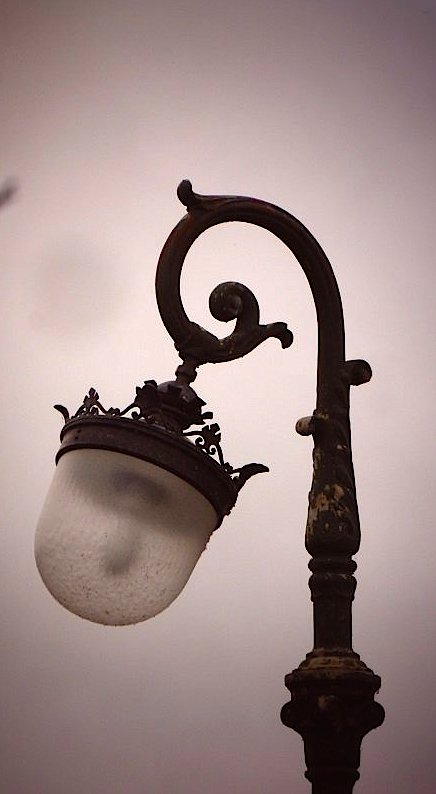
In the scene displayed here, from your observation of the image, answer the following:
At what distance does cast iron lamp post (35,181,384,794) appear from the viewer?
38.2 inches

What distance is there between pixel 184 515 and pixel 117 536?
0.28ft

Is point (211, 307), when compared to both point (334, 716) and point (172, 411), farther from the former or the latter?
point (334, 716)

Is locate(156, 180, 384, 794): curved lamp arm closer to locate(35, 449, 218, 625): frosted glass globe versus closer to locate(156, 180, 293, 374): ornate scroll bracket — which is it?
locate(156, 180, 293, 374): ornate scroll bracket

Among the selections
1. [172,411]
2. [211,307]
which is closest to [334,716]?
[172,411]

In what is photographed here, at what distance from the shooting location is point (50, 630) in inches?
91.1

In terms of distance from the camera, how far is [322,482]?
1061 mm

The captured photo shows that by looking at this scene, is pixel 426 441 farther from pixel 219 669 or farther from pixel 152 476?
pixel 152 476

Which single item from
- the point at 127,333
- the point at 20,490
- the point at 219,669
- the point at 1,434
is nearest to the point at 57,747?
the point at 219,669

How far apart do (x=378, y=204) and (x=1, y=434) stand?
1174mm

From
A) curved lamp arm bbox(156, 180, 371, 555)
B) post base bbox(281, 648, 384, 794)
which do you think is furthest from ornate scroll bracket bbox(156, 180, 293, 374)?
post base bbox(281, 648, 384, 794)

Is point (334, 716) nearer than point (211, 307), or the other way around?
point (334, 716)

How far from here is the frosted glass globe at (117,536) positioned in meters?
1.02

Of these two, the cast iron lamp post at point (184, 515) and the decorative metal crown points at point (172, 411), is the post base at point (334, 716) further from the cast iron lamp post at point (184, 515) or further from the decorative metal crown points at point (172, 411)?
the decorative metal crown points at point (172, 411)

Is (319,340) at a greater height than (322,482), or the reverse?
(319,340)
